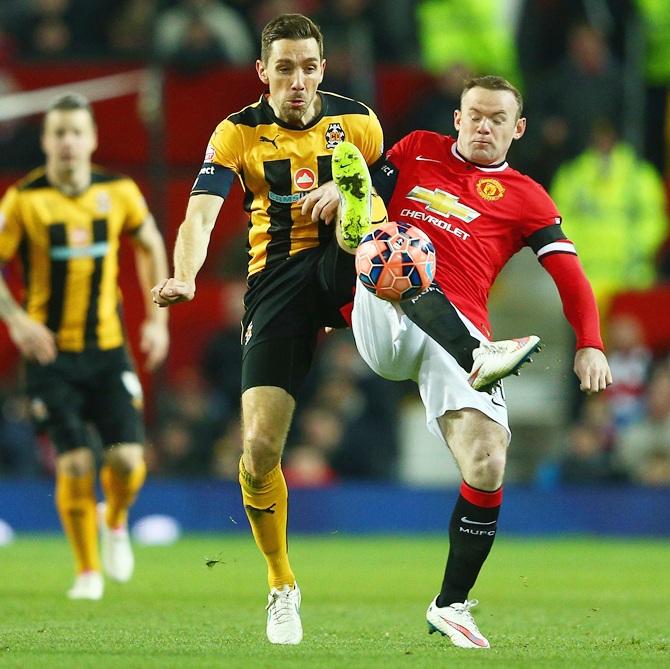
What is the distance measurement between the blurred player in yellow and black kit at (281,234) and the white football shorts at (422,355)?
7.7 inches

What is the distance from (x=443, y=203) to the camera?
6.72 meters

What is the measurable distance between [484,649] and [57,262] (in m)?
4.12

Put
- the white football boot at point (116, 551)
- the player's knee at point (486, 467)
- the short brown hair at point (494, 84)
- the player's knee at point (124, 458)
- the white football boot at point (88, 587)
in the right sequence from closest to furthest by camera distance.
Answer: the player's knee at point (486, 467) < the short brown hair at point (494, 84) < the white football boot at point (88, 587) < the player's knee at point (124, 458) < the white football boot at point (116, 551)

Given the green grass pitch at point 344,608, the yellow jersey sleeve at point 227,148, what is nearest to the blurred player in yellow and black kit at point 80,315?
the green grass pitch at point 344,608

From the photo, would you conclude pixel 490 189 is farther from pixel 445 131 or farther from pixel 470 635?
pixel 445 131

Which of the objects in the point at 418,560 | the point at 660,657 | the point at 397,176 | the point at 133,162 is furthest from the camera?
the point at 133,162

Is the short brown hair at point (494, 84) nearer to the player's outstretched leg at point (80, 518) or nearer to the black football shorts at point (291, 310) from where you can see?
the black football shorts at point (291, 310)

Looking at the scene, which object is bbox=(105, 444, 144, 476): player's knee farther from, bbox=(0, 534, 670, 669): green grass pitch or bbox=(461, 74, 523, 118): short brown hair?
bbox=(461, 74, 523, 118): short brown hair

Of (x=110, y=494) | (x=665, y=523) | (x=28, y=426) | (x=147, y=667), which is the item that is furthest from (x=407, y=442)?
(x=147, y=667)

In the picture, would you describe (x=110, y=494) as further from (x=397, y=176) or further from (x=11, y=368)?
(x=11, y=368)

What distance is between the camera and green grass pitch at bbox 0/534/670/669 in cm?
588

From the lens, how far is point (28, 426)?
14242mm

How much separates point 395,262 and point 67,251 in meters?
3.62

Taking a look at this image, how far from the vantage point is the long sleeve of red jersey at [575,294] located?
6449 mm
